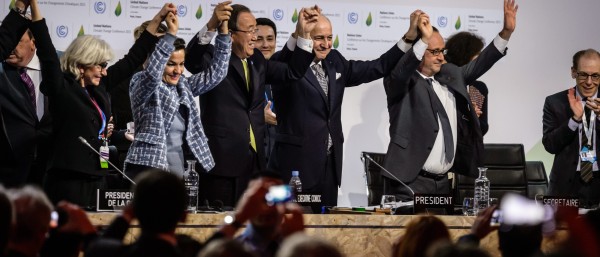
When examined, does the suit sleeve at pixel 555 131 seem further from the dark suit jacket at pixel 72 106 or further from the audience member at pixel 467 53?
the dark suit jacket at pixel 72 106

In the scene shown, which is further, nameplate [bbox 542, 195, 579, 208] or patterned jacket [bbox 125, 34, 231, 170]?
nameplate [bbox 542, 195, 579, 208]

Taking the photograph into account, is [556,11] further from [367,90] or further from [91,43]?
[91,43]

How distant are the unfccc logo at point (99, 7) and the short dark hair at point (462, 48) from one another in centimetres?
253

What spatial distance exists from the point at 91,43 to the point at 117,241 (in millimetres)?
2637

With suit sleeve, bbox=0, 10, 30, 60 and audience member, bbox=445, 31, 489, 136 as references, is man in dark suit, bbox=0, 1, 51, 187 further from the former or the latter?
audience member, bbox=445, 31, 489, 136

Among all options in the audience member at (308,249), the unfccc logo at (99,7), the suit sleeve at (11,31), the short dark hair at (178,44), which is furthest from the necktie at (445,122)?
the audience member at (308,249)

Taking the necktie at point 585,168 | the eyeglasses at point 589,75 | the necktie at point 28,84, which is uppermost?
the eyeglasses at point 589,75

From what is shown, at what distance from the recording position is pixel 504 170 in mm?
7234

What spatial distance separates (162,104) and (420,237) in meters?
2.62

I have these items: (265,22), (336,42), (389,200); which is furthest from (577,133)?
(265,22)

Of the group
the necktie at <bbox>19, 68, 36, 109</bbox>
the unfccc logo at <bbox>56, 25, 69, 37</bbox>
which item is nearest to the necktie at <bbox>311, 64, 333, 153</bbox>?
the necktie at <bbox>19, 68, 36, 109</bbox>

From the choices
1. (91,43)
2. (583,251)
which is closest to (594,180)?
(91,43)

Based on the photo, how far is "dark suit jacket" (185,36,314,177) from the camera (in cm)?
573

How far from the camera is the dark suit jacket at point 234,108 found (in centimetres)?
573
